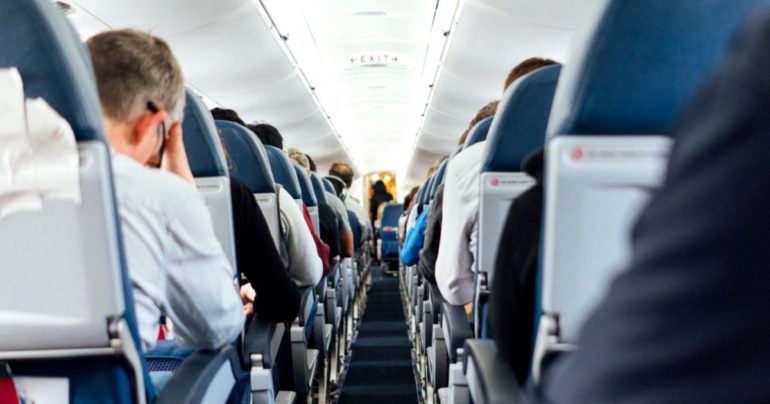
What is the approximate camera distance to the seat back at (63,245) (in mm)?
969

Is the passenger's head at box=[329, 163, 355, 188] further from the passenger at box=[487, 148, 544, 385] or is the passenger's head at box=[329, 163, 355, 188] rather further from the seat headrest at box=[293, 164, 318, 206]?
the passenger at box=[487, 148, 544, 385]

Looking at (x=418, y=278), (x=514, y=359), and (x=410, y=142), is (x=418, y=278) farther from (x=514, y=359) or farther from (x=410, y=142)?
(x=410, y=142)

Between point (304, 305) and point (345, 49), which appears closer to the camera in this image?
point (304, 305)

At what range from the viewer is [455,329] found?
2.27 metres

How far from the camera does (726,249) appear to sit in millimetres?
366

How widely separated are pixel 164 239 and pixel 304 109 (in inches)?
352

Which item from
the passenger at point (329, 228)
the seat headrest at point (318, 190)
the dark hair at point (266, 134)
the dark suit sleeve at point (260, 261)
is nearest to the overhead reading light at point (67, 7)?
the dark hair at point (266, 134)

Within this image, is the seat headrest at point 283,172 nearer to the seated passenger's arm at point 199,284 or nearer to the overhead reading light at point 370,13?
the seated passenger's arm at point 199,284

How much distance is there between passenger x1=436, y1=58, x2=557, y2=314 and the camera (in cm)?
224

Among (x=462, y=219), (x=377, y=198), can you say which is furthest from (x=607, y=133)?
(x=377, y=198)

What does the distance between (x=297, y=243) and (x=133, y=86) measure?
1.69 meters

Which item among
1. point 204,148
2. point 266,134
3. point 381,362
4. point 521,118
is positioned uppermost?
point 521,118

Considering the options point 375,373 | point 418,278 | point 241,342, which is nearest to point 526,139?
point 241,342

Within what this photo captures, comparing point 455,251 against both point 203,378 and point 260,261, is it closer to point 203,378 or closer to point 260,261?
point 260,261
